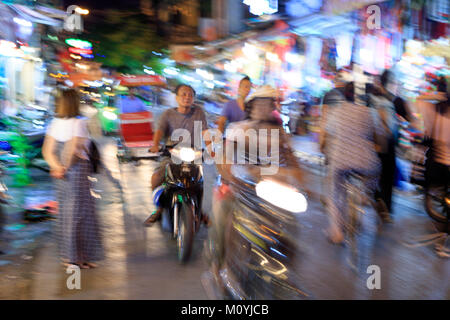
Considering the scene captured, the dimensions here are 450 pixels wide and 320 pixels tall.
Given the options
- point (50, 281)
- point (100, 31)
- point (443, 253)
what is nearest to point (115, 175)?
point (50, 281)

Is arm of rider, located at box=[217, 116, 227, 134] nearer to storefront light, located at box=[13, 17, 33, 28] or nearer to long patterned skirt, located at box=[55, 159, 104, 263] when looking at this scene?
long patterned skirt, located at box=[55, 159, 104, 263]

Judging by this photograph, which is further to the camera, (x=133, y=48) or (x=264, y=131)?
(x=133, y=48)

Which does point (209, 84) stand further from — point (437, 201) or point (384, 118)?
point (437, 201)

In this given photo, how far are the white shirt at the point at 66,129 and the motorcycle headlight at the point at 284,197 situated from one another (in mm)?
2334

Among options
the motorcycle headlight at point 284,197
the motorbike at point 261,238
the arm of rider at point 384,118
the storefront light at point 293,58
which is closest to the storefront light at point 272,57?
the storefront light at point 293,58

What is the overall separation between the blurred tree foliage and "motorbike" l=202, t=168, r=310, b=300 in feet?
70.4

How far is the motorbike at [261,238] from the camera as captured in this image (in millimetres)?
3605

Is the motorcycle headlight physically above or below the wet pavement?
above

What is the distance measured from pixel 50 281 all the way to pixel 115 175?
6608 millimetres

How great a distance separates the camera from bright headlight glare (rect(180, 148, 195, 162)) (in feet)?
18.2

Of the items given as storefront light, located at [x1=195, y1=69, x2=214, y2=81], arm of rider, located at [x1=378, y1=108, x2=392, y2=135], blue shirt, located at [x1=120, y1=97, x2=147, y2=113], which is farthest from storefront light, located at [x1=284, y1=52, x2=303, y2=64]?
storefront light, located at [x1=195, y1=69, x2=214, y2=81]

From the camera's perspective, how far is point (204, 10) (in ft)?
105

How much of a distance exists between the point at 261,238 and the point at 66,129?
245 cm

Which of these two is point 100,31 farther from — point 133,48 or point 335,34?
point 335,34
